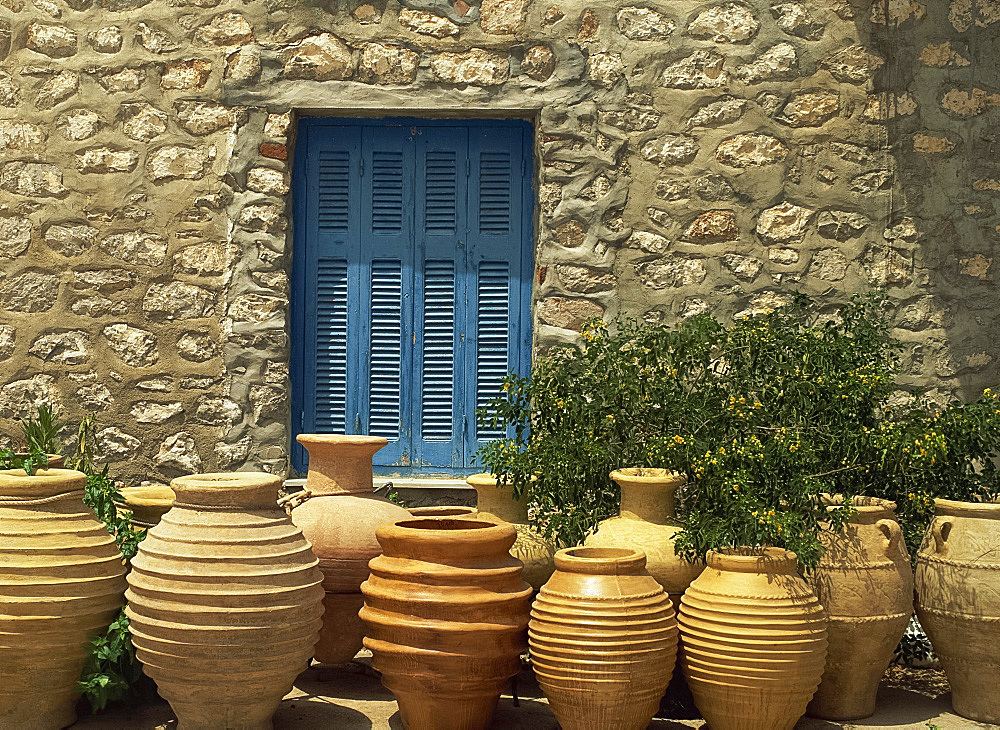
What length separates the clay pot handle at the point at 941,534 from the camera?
3.93 metres

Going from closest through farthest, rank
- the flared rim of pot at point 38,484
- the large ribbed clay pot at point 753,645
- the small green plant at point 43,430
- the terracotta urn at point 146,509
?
1. the large ribbed clay pot at point 753,645
2. the flared rim of pot at point 38,484
3. the terracotta urn at point 146,509
4. the small green plant at point 43,430

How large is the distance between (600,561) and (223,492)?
1216 mm

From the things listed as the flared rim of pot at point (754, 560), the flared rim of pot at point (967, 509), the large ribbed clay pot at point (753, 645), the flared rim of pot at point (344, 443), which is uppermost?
the flared rim of pot at point (344, 443)

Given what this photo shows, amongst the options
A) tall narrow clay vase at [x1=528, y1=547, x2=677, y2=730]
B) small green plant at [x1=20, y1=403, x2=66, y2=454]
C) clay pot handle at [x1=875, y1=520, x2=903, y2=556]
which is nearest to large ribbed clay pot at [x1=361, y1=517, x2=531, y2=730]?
tall narrow clay vase at [x1=528, y1=547, x2=677, y2=730]

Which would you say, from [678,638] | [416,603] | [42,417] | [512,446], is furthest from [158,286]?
[678,638]

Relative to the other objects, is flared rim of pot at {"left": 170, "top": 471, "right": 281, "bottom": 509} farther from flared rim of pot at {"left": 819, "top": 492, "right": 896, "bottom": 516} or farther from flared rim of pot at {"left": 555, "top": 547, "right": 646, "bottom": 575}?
flared rim of pot at {"left": 819, "top": 492, "right": 896, "bottom": 516}

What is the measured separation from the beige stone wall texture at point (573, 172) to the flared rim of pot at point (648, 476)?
1253 mm

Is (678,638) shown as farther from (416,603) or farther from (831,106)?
(831,106)

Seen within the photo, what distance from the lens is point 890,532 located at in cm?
384

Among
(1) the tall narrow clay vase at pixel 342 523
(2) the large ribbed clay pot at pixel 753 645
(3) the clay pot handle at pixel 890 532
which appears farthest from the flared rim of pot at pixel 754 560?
(1) the tall narrow clay vase at pixel 342 523

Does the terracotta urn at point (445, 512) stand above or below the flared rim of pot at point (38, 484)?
below

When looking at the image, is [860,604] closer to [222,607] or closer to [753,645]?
[753,645]

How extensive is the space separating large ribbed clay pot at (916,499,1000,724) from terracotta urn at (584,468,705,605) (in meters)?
0.85

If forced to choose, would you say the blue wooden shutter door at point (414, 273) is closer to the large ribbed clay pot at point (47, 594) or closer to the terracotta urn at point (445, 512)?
the terracotta urn at point (445, 512)
